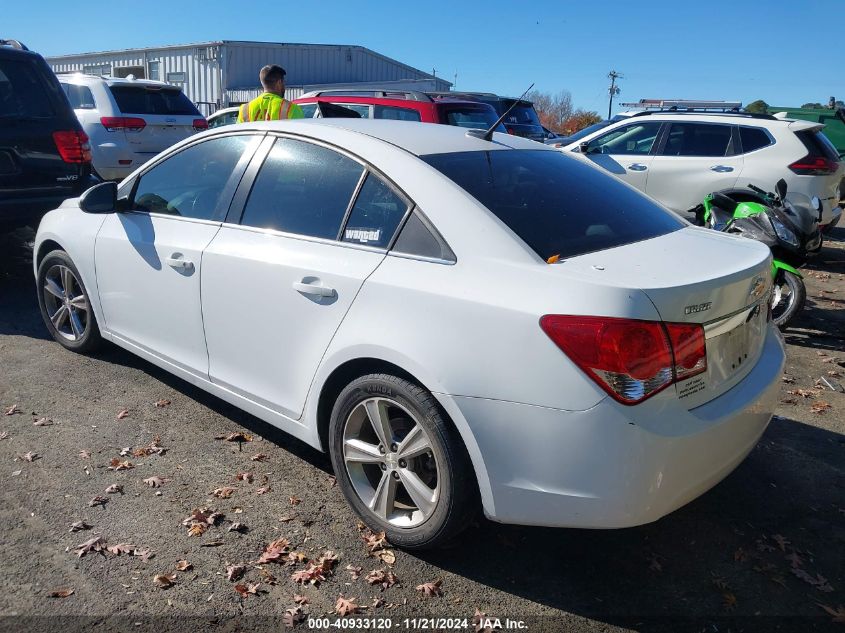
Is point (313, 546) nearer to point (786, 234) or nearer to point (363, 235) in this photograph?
point (363, 235)

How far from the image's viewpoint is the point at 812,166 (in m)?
8.68

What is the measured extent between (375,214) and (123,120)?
862 cm

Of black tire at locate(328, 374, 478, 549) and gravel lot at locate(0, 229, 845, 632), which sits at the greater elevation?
black tire at locate(328, 374, 478, 549)

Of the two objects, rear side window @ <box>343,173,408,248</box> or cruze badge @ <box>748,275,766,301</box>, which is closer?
cruze badge @ <box>748,275,766,301</box>

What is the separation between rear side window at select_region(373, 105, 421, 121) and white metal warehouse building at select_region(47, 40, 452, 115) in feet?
48.2

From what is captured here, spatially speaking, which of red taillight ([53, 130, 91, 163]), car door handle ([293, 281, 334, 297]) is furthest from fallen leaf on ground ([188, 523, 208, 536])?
red taillight ([53, 130, 91, 163])

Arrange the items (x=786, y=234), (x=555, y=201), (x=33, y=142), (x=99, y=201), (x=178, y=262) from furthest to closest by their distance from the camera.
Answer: (x=33, y=142), (x=786, y=234), (x=99, y=201), (x=178, y=262), (x=555, y=201)

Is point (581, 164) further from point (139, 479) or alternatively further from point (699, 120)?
point (699, 120)

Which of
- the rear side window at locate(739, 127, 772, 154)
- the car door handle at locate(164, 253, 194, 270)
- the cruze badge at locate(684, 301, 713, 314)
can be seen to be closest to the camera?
the cruze badge at locate(684, 301, 713, 314)

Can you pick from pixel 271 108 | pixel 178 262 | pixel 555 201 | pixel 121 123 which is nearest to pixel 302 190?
pixel 178 262

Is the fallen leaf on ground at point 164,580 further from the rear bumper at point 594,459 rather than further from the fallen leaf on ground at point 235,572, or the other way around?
the rear bumper at point 594,459

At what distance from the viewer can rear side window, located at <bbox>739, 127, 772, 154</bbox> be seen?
8898 millimetres

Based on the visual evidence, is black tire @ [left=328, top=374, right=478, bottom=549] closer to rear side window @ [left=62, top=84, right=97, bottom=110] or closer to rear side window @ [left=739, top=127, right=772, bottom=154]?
rear side window @ [left=739, top=127, right=772, bottom=154]

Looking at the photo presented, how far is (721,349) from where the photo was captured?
2.71 meters
